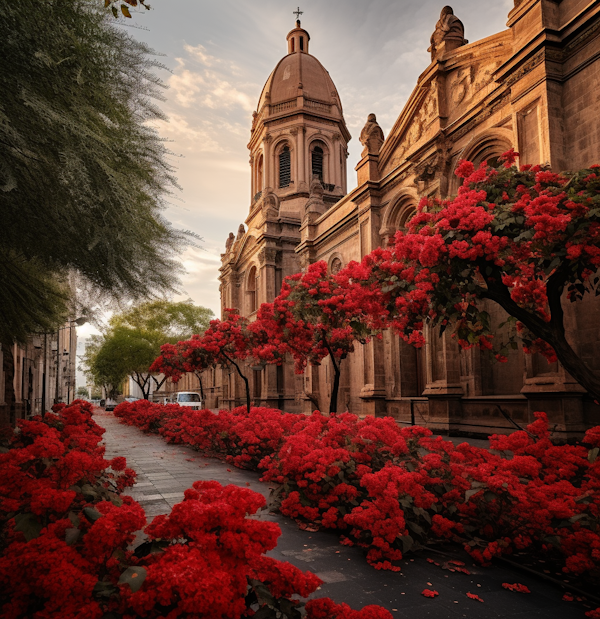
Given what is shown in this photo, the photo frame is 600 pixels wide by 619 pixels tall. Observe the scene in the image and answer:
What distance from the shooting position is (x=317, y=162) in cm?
3619

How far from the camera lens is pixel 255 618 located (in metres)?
2.85

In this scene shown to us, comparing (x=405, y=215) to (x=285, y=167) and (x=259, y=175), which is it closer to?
(x=285, y=167)

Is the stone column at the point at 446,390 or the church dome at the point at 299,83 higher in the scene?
the church dome at the point at 299,83

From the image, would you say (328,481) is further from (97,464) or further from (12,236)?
(12,236)

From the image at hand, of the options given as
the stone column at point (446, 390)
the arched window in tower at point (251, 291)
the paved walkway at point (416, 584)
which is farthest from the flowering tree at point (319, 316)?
the arched window in tower at point (251, 291)

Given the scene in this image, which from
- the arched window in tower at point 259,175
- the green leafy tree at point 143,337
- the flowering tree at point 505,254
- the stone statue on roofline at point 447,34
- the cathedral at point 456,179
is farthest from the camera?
the green leafy tree at point 143,337

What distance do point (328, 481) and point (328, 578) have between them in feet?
5.86

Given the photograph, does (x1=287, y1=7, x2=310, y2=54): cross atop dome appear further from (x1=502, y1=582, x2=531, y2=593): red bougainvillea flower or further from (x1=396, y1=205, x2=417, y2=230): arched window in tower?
(x1=502, y1=582, x2=531, y2=593): red bougainvillea flower

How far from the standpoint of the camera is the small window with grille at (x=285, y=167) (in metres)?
35.7

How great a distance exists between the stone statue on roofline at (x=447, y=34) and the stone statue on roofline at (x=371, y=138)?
4.08 meters

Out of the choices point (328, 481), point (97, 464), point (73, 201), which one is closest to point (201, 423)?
point (328, 481)

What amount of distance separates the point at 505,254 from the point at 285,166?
31.5 metres

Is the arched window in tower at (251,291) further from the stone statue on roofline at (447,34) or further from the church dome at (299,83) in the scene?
the stone statue on roofline at (447,34)

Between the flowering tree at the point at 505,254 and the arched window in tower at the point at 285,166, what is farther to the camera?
the arched window in tower at the point at 285,166
